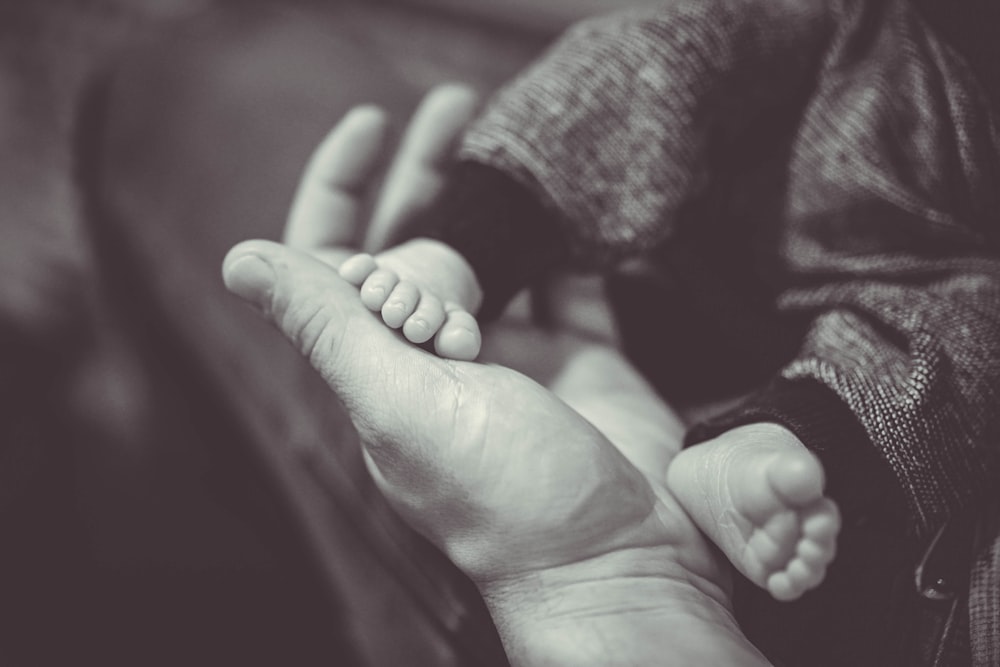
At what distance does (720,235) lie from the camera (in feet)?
1.64

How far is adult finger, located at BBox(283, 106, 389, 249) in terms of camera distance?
1.67 ft

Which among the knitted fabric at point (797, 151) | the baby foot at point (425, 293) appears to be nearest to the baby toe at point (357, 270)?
the baby foot at point (425, 293)

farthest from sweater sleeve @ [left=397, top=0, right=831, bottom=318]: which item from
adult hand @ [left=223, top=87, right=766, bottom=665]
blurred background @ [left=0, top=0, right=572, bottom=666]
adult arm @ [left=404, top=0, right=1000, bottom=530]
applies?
blurred background @ [left=0, top=0, right=572, bottom=666]

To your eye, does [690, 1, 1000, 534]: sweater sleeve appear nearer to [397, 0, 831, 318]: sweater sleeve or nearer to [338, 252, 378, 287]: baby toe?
[397, 0, 831, 318]: sweater sleeve

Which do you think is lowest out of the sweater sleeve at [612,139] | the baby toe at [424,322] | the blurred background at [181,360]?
the blurred background at [181,360]

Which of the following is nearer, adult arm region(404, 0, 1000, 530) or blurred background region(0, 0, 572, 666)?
adult arm region(404, 0, 1000, 530)

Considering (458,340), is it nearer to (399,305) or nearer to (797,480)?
(399,305)

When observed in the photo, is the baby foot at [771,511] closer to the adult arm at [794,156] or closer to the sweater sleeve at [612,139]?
the adult arm at [794,156]

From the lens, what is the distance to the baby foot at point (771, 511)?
289 millimetres

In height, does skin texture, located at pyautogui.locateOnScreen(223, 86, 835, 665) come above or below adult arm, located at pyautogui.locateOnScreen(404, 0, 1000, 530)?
below

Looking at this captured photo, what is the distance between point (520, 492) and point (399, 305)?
11 centimetres

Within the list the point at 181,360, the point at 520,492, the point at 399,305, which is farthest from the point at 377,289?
the point at 181,360

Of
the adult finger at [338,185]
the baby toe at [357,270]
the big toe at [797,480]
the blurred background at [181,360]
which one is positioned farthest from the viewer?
the blurred background at [181,360]

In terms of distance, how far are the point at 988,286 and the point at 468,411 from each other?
11.3 inches
